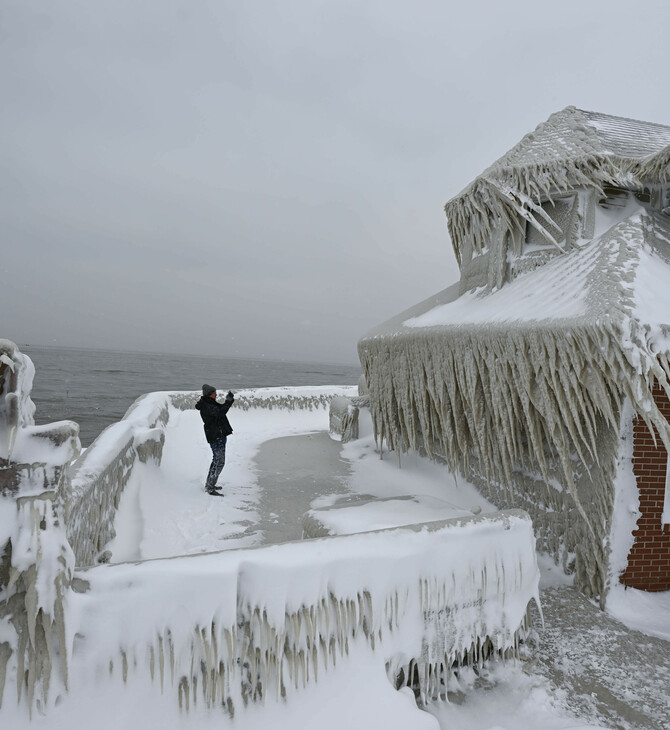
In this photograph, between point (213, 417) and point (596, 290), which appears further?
point (213, 417)

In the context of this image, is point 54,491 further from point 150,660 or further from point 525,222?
point 525,222

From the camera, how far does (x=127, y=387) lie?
52750 mm

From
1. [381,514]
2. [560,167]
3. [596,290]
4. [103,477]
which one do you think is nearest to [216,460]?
[103,477]

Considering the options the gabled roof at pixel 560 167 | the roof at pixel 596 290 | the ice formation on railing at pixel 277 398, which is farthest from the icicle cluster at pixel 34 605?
the ice formation on railing at pixel 277 398

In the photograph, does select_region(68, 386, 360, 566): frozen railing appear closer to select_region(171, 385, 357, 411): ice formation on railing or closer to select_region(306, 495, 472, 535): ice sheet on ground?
select_region(306, 495, 472, 535): ice sheet on ground

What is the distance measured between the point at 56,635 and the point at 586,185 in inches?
299

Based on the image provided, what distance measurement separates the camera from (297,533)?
613cm

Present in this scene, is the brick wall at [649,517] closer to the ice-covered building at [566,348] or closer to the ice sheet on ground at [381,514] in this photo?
the ice-covered building at [566,348]

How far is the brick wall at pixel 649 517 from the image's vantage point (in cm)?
475

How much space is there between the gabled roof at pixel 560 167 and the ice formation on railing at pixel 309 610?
4.90 metres

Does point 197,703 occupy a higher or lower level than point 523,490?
lower

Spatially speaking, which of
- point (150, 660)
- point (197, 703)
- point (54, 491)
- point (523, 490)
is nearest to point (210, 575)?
point (150, 660)

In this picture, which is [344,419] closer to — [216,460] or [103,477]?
[216,460]

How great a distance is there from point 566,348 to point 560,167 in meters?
3.52
